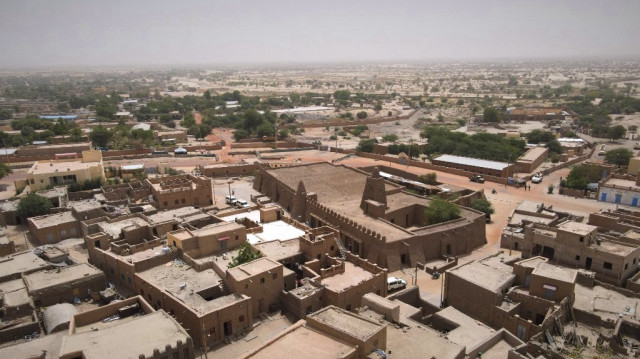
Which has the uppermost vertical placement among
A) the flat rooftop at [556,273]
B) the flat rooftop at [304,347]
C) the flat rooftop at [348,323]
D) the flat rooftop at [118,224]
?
the flat rooftop at [348,323]

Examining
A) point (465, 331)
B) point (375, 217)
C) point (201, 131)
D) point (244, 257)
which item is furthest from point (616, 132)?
point (244, 257)

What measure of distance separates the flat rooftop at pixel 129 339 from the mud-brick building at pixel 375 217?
52.7 feet

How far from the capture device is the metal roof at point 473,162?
66.2 meters

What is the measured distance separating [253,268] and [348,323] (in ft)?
29.8

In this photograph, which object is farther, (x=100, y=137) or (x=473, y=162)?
(x=100, y=137)

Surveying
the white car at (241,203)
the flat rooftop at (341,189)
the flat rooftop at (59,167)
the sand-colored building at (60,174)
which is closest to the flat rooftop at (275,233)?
the flat rooftop at (341,189)

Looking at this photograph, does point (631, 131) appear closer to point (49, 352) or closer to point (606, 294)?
point (606, 294)

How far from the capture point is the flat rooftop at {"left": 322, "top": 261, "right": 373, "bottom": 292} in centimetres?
2867

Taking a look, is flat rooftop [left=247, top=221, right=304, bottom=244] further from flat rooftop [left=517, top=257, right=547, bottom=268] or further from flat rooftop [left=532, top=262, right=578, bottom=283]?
flat rooftop [left=532, top=262, right=578, bottom=283]

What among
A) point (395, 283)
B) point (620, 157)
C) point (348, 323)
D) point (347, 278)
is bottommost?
point (395, 283)

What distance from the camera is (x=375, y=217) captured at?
4019 centimetres

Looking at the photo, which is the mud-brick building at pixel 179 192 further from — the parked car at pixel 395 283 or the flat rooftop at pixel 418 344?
the flat rooftop at pixel 418 344

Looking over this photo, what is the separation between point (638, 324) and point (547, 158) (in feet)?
196

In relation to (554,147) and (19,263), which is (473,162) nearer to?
(554,147)
